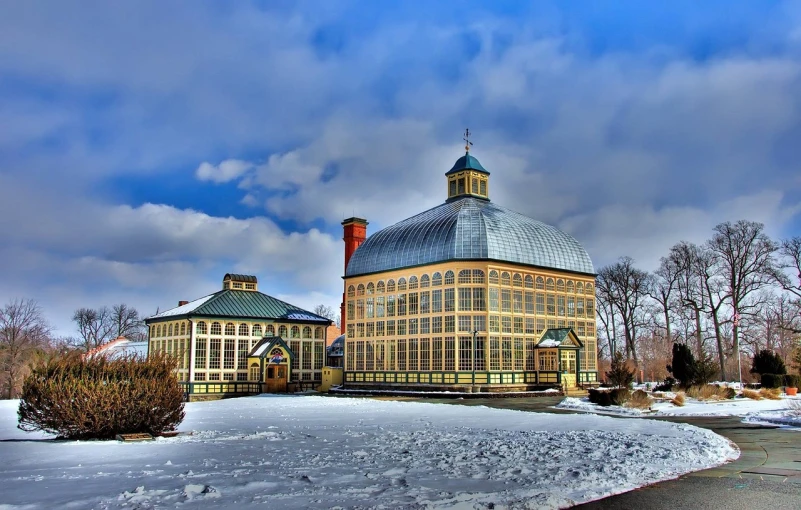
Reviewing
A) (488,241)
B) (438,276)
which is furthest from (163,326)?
(488,241)

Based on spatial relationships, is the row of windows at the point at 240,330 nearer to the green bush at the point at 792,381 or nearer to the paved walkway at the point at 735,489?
the green bush at the point at 792,381

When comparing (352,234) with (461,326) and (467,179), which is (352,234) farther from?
(461,326)

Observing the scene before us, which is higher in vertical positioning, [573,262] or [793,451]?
[573,262]

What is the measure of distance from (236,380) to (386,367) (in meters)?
12.0

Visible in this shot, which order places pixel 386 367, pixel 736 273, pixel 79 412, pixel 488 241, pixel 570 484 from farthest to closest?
1. pixel 736 273
2. pixel 386 367
3. pixel 488 241
4. pixel 79 412
5. pixel 570 484

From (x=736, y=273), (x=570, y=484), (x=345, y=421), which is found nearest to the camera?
(x=570, y=484)

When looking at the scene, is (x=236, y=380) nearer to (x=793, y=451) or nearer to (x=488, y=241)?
(x=488, y=241)

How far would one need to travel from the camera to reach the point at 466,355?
49.8 meters

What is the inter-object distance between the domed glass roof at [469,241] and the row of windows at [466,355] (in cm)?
600

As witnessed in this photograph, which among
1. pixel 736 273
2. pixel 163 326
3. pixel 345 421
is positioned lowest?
pixel 345 421

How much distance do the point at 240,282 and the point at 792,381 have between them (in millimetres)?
42914

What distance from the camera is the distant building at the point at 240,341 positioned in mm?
Result: 53812

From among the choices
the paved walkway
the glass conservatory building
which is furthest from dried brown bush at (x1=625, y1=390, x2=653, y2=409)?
the glass conservatory building

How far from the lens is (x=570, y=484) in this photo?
11680mm
